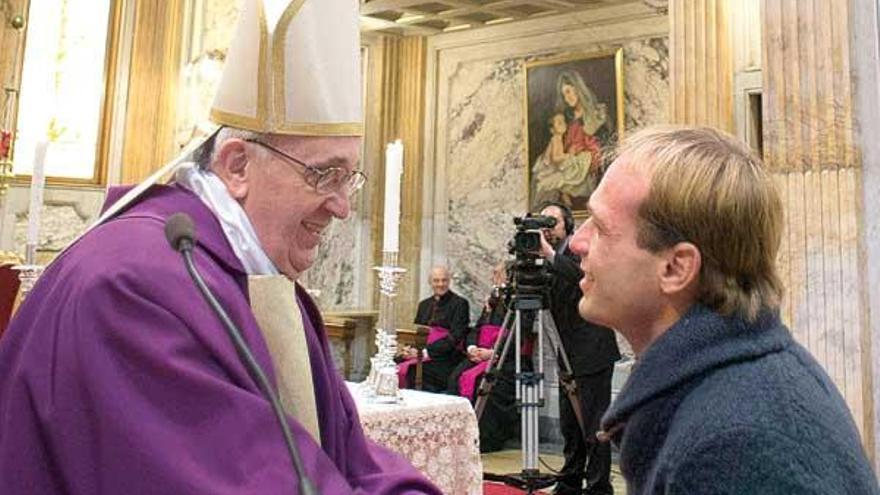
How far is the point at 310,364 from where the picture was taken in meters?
1.67

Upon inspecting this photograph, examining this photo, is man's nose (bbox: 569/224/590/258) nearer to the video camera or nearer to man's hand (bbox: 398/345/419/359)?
the video camera

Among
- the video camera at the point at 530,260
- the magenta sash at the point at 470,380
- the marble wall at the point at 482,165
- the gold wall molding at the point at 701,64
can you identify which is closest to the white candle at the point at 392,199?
the video camera at the point at 530,260

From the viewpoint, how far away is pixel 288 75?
1.68m

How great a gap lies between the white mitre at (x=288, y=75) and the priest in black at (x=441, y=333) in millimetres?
6703

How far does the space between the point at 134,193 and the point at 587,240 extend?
2.64ft

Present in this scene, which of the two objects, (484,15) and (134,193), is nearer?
(134,193)

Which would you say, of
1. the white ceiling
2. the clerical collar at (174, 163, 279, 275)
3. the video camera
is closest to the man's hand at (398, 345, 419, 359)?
the video camera

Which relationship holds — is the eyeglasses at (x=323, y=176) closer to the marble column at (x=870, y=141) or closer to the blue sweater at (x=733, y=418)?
the blue sweater at (x=733, y=418)

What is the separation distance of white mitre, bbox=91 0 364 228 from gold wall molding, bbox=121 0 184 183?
25.3 feet


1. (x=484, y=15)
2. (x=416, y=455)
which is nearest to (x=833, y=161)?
(x=416, y=455)

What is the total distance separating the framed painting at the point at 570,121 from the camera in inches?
390

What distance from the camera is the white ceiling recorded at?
1011 centimetres

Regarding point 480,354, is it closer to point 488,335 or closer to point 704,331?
point 488,335

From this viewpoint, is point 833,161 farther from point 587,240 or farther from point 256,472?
point 256,472
